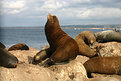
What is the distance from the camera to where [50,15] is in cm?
703

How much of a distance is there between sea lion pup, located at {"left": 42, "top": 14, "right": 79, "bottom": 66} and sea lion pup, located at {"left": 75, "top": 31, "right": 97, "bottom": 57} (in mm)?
2411

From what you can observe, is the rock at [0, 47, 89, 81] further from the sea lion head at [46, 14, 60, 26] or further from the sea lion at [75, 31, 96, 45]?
the sea lion at [75, 31, 96, 45]

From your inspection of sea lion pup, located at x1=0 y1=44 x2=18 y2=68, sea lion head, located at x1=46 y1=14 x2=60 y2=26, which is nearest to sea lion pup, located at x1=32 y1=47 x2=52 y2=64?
sea lion head, located at x1=46 y1=14 x2=60 y2=26

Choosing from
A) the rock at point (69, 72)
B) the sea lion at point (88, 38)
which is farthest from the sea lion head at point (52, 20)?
the sea lion at point (88, 38)

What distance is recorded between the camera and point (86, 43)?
9695 mm

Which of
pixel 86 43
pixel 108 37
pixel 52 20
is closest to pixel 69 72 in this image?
pixel 52 20

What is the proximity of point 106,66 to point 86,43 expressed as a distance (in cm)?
320

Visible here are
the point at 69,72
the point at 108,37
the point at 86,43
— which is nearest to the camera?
the point at 69,72

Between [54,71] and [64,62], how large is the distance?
3.03ft

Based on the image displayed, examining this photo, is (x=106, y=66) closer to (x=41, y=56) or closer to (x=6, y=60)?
(x=41, y=56)

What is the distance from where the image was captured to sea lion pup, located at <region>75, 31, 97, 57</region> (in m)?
8.89

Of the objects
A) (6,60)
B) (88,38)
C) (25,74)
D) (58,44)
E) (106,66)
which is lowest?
(106,66)

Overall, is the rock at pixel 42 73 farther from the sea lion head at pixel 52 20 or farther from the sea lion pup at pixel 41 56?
the sea lion head at pixel 52 20

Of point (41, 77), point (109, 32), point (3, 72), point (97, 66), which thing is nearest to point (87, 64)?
point (97, 66)
